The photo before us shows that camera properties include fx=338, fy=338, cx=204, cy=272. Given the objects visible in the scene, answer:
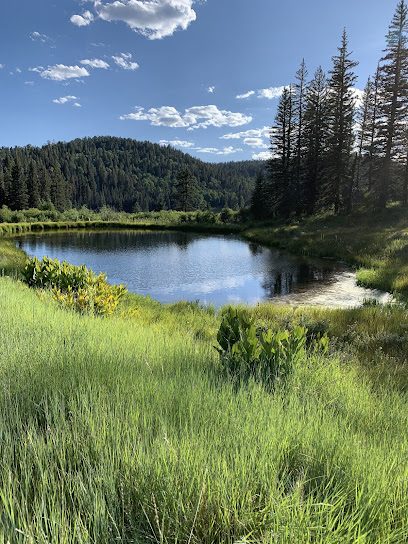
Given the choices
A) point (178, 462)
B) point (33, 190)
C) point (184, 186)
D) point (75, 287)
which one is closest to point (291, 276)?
point (75, 287)

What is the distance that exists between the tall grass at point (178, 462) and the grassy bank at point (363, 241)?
37.1ft

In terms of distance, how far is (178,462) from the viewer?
1397 mm

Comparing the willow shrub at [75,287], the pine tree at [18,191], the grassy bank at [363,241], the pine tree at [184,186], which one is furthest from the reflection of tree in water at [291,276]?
the pine tree at [18,191]

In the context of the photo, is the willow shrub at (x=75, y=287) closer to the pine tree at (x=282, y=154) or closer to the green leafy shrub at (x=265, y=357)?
the green leafy shrub at (x=265, y=357)

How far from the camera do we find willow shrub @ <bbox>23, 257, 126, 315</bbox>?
561 centimetres

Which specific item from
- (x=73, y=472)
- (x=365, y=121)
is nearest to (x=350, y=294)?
(x=73, y=472)

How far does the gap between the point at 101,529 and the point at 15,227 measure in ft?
166

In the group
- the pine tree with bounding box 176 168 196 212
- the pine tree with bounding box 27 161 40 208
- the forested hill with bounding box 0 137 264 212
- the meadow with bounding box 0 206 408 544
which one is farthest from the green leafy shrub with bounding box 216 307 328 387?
the forested hill with bounding box 0 137 264 212

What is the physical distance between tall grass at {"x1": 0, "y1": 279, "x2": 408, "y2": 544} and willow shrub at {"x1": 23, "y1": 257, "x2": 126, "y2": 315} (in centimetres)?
297

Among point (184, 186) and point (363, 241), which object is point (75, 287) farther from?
point (184, 186)

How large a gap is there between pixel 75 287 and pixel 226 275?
11.8 meters

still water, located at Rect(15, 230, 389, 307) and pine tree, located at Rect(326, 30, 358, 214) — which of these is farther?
pine tree, located at Rect(326, 30, 358, 214)

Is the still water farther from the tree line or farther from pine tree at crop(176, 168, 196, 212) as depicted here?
pine tree at crop(176, 168, 196, 212)

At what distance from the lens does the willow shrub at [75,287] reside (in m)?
5.61
